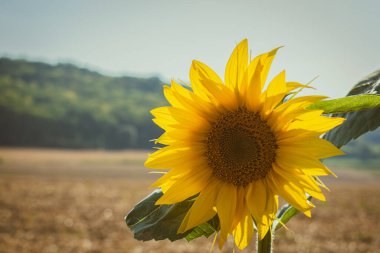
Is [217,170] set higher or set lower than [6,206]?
lower

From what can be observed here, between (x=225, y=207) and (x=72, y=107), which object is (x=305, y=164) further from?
(x=72, y=107)

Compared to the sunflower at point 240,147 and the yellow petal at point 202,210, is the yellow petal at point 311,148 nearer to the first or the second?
the sunflower at point 240,147

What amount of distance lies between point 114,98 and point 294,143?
91988 millimetres

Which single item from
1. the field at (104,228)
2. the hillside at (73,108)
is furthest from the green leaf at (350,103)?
the hillside at (73,108)

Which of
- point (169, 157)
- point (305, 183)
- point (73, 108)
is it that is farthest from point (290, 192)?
point (73, 108)

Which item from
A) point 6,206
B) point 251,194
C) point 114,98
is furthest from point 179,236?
point 114,98

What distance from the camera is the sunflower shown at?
2.87 ft

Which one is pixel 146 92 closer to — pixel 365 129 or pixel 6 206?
pixel 6 206

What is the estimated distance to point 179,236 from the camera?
898mm

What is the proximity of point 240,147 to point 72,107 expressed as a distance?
79.0m

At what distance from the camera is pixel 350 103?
0.79 meters

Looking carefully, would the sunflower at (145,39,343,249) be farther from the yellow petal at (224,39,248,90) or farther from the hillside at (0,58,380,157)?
the hillside at (0,58,380,157)

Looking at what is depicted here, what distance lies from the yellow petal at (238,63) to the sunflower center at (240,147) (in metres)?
0.12

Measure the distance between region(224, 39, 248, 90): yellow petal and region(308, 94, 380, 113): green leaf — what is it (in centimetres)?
17
